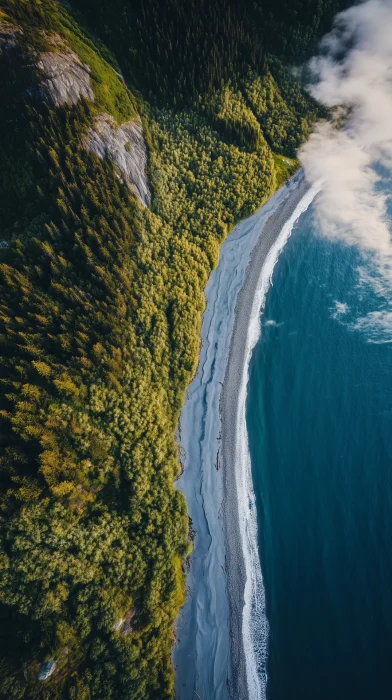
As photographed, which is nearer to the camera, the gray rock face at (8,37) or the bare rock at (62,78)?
the gray rock face at (8,37)

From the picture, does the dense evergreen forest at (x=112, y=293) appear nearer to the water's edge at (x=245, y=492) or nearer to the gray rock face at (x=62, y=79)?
the gray rock face at (x=62, y=79)

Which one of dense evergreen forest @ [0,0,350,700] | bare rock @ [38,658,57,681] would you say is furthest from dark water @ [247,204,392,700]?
bare rock @ [38,658,57,681]

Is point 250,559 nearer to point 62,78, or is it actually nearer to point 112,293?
point 112,293

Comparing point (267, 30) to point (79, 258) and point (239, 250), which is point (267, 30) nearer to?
point (239, 250)

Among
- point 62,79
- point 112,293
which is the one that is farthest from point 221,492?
point 62,79

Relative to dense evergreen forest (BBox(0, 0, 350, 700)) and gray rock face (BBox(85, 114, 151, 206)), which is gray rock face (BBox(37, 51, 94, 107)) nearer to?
dense evergreen forest (BBox(0, 0, 350, 700))

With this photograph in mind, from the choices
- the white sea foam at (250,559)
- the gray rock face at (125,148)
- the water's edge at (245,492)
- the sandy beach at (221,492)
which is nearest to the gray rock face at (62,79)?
the gray rock face at (125,148)
